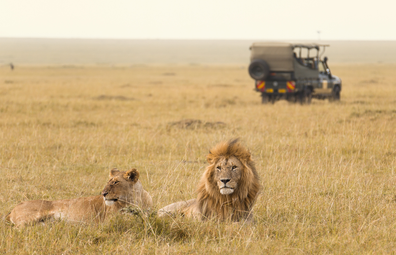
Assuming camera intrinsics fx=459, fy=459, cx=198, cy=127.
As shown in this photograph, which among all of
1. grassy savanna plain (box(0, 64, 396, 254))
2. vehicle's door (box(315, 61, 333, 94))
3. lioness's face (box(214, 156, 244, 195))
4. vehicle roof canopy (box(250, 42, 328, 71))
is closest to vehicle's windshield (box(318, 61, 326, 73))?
vehicle's door (box(315, 61, 333, 94))

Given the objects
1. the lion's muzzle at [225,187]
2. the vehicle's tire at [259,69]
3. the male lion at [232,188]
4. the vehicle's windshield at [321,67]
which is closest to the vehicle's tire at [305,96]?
the vehicle's windshield at [321,67]

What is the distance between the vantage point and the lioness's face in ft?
13.8

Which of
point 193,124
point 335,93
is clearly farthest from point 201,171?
point 335,93

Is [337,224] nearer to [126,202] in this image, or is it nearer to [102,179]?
[126,202]

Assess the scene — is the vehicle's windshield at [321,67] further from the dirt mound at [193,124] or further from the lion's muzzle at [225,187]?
the lion's muzzle at [225,187]

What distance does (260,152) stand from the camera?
357 inches

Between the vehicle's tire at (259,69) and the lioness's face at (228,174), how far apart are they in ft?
46.7

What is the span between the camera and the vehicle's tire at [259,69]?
18.2 meters

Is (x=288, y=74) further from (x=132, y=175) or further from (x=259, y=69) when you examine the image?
(x=132, y=175)

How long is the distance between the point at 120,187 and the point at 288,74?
14723 millimetres

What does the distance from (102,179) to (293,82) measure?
12.6 metres

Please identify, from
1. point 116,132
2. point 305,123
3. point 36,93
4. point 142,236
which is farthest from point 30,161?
point 36,93

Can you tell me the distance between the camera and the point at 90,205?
15.6ft

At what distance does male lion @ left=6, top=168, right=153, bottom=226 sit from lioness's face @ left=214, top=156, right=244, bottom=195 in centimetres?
88
